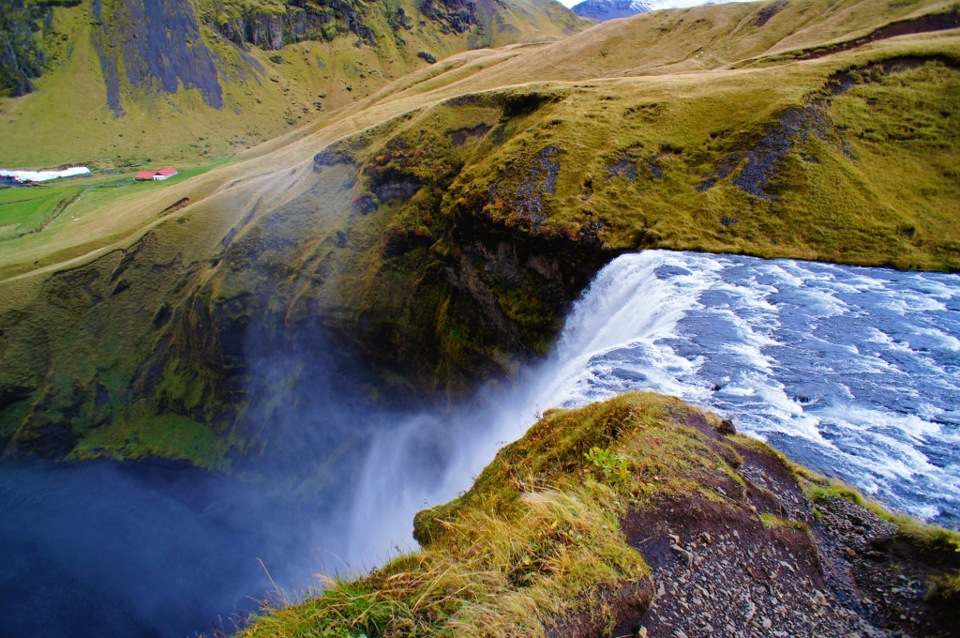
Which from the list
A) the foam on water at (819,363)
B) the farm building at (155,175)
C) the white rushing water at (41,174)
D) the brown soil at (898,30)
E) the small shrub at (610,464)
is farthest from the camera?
the white rushing water at (41,174)

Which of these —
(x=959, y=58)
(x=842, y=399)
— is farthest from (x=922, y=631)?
(x=959, y=58)

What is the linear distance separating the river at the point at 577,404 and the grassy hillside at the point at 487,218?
4.40m

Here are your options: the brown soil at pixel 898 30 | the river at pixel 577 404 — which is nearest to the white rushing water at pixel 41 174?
the river at pixel 577 404

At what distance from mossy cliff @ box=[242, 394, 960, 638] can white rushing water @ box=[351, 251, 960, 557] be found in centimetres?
406

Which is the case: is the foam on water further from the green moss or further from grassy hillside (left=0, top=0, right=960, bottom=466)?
the green moss

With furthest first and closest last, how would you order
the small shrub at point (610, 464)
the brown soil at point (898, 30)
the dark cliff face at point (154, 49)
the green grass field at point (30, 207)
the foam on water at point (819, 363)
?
the dark cliff face at point (154, 49), the green grass field at point (30, 207), the brown soil at point (898, 30), the foam on water at point (819, 363), the small shrub at point (610, 464)

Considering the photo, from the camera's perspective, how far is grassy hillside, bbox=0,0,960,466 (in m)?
33.8

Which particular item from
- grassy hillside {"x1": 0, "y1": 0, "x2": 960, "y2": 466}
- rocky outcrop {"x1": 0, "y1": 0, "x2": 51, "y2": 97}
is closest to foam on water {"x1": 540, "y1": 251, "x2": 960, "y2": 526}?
grassy hillside {"x1": 0, "y1": 0, "x2": 960, "y2": 466}

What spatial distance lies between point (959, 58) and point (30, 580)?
98089mm

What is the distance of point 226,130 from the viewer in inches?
6944

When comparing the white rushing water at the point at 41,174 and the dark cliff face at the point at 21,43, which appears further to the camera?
the dark cliff face at the point at 21,43

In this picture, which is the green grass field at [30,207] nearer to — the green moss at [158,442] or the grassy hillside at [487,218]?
the grassy hillside at [487,218]

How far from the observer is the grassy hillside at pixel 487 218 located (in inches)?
1329

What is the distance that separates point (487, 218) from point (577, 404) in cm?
2811
